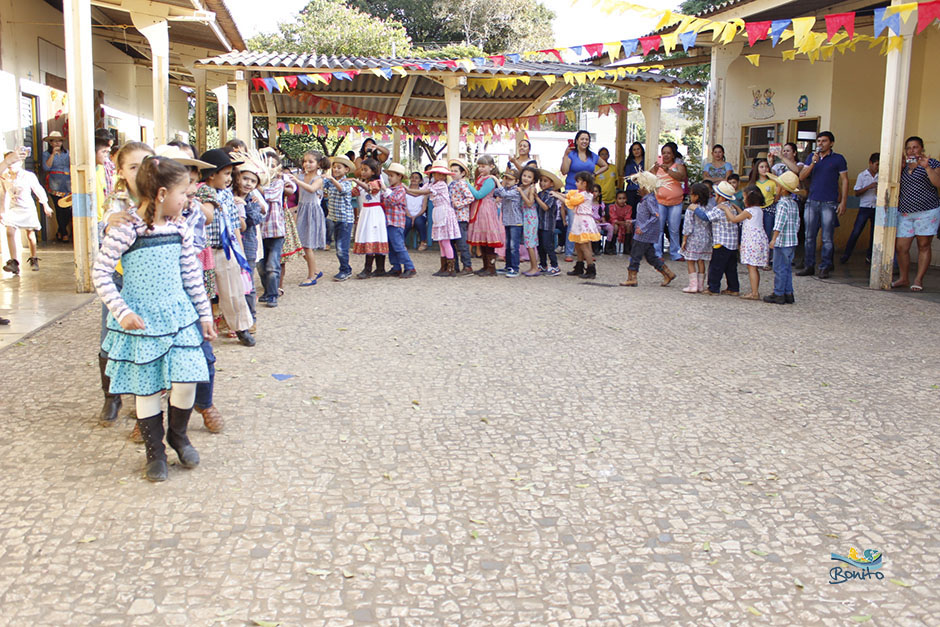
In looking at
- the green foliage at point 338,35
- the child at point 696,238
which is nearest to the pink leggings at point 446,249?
the child at point 696,238

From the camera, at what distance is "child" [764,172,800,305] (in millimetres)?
8562

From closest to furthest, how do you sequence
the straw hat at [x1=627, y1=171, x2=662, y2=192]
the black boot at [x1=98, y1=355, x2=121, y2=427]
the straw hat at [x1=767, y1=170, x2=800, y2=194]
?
the black boot at [x1=98, y1=355, x2=121, y2=427], the straw hat at [x1=767, y1=170, x2=800, y2=194], the straw hat at [x1=627, y1=171, x2=662, y2=192]

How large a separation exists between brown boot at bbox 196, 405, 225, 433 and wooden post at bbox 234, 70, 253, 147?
31.4 feet

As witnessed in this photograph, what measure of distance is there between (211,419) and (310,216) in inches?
235

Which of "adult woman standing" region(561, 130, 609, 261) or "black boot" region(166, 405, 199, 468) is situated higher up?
"adult woman standing" region(561, 130, 609, 261)

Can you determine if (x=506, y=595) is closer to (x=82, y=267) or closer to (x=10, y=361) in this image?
(x=10, y=361)

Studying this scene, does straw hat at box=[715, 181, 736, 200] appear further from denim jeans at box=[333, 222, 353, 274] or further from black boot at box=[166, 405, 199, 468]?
black boot at box=[166, 405, 199, 468]

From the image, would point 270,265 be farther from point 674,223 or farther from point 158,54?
point 674,223

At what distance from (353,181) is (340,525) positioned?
7.55 m

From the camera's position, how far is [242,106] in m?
13.4

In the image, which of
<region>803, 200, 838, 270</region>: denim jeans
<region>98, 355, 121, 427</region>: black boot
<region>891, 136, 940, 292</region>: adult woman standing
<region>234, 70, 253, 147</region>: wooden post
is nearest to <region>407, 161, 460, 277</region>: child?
<region>234, 70, 253, 147</region>: wooden post

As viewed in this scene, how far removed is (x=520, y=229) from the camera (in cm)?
1070

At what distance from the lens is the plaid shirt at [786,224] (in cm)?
855

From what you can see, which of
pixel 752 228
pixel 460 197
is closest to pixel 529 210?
pixel 460 197
